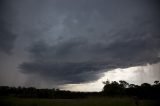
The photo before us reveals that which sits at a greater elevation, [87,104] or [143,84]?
[143,84]

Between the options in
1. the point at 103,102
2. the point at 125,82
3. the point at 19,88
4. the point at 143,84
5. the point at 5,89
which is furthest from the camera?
the point at 125,82

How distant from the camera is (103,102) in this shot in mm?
36750

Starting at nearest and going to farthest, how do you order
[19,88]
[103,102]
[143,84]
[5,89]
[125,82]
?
[103,102] → [5,89] → [19,88] → [143,84] → [125,82]

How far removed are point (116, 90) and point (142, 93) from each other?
8.85 m

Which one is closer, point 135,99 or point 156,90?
point 135,99

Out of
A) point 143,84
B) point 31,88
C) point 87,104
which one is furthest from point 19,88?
point 87,104

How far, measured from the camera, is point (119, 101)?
38.2 m

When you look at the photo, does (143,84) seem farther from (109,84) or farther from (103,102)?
(103,102)

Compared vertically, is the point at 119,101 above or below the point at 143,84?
below

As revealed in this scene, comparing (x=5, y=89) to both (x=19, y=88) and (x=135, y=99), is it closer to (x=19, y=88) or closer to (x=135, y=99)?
(x=19, y=88)

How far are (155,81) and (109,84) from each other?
19.5 meters

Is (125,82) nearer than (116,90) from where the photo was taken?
No

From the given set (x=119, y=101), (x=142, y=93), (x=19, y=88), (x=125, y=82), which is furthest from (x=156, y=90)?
(x=19, y=88)

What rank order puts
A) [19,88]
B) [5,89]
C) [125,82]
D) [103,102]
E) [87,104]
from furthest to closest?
[125,82], [19,88], [5,89], [103,102], [87,104]
